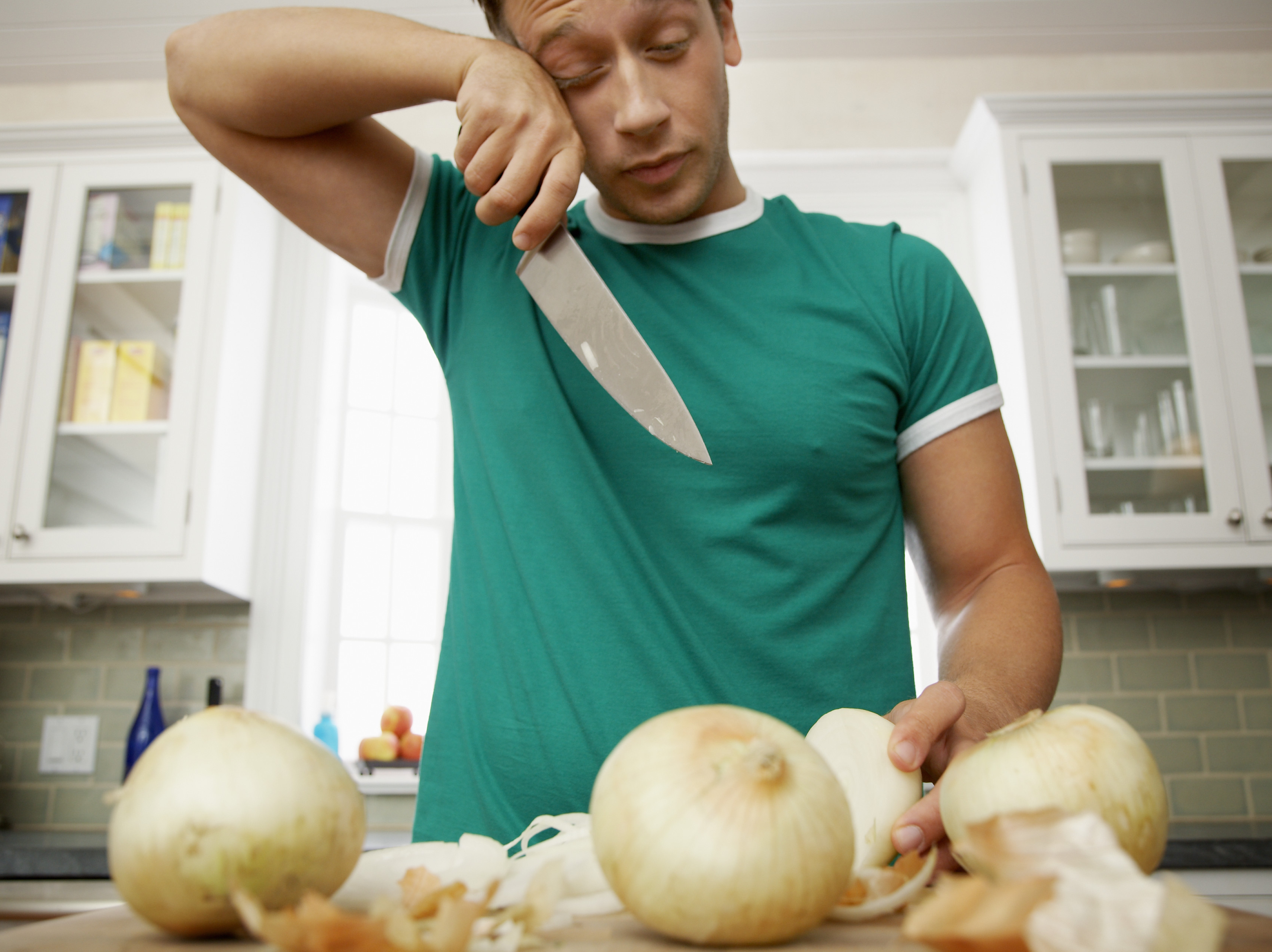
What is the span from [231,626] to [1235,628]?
267 centimetres

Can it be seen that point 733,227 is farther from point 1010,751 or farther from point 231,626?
point 231,626

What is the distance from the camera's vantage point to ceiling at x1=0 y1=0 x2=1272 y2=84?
2600mm

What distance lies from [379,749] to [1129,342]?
2179 millimetres

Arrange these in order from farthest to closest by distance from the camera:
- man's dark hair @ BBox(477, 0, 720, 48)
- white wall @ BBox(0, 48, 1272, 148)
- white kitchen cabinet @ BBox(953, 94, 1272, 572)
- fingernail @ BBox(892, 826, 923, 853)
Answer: white wall @ BBox(0, 48, 1272, 148), white kitchen cabinet @ BBox(953, 94, 1272, 572), man's dark hair @ BBox(477, 0, 720, 48), fingernail @ BBox(892, 826, 923, 853)

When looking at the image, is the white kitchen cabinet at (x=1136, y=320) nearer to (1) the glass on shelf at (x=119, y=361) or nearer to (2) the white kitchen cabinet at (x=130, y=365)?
(2) the white kitchen cabinet at (x=130, y=365)

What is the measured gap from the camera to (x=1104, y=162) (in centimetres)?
242

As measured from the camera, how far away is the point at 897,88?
2.79 metres

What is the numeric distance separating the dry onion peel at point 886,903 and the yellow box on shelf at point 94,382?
243 centimetres

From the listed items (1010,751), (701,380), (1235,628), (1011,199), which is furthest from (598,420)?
(1235,628)

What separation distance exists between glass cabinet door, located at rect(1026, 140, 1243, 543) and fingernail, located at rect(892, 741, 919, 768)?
1953mm

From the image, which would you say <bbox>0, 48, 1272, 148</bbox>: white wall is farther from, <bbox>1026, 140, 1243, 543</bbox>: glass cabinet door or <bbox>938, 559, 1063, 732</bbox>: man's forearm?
<bbox>938, 559, 1063, 732</bbox>: man's forearm

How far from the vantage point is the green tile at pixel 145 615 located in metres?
2.48

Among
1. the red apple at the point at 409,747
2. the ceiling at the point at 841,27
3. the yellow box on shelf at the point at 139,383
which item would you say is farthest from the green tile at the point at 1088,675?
the yellow box on shelf at the point at 139,383

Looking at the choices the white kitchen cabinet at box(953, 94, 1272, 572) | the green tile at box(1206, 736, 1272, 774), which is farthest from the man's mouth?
the green tile at box(1206, 736, 1272, 774)
